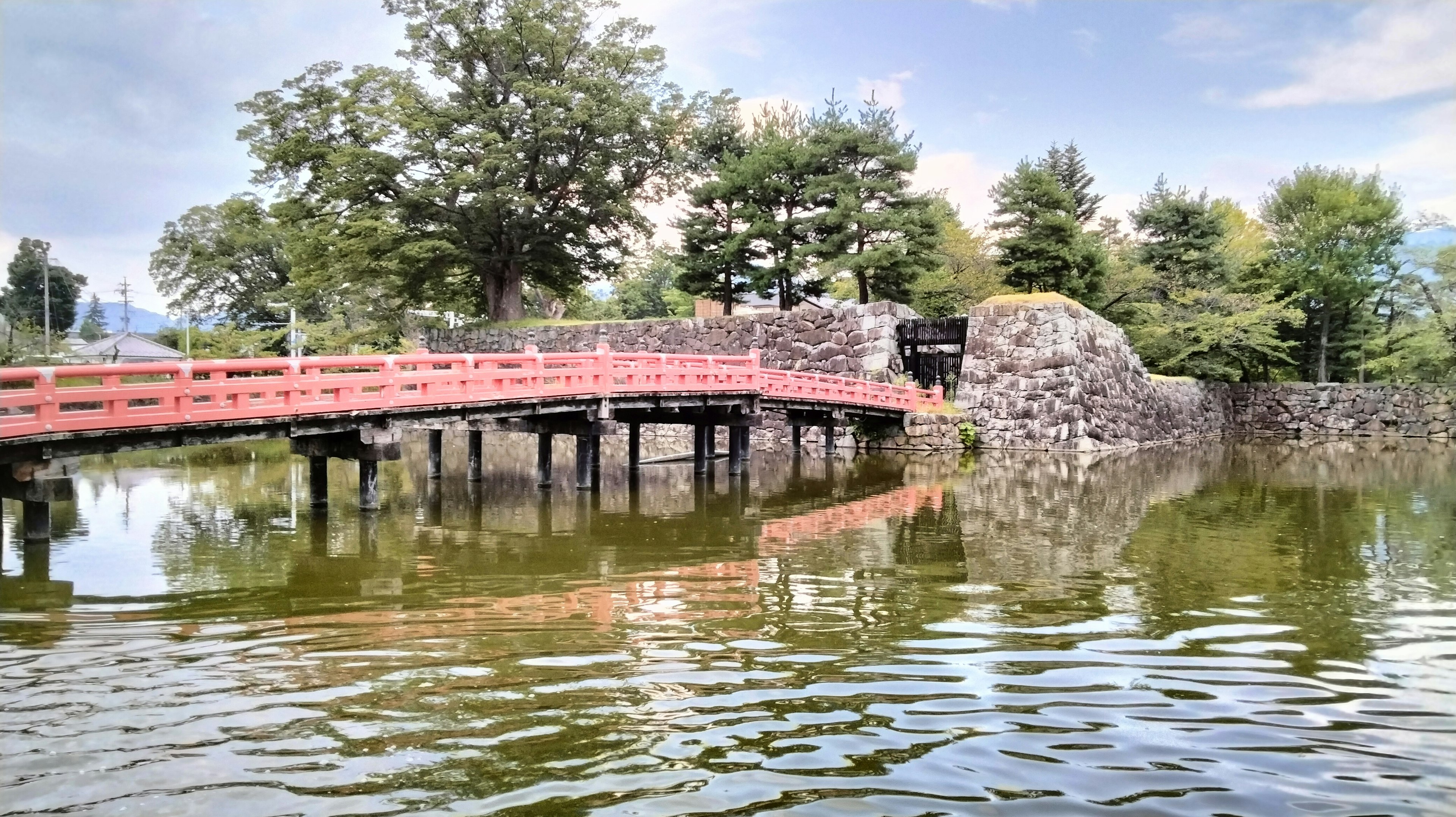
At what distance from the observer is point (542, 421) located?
15312mm

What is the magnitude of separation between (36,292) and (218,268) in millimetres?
7620

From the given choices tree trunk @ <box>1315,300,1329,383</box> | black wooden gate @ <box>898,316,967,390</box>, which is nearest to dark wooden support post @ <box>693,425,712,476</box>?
black wooden gate @ <box>898,316,967,390</box>

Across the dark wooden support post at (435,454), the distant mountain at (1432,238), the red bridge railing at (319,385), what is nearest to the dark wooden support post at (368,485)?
the red bridge railing at (319,385)

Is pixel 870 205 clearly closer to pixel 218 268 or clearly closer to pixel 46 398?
pixel 46 398

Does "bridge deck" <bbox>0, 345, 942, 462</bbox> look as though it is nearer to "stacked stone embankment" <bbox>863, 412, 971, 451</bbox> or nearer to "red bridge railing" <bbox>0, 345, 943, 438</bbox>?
"red bridge railing" <bbox>0, 345, 943, 438</bbox>

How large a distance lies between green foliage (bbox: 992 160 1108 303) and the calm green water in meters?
17.8

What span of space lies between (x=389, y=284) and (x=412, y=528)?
23225 mm

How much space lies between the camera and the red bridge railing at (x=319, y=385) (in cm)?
890

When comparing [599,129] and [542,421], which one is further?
[599,129]

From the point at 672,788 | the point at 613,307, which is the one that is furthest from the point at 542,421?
the point at 613,307

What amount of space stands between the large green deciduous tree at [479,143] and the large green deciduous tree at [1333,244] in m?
22.7

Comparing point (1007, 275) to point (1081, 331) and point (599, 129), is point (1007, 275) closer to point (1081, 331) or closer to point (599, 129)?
point (1081, 331)

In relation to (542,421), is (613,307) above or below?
above

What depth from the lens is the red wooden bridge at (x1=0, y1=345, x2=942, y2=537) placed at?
30.0ft
